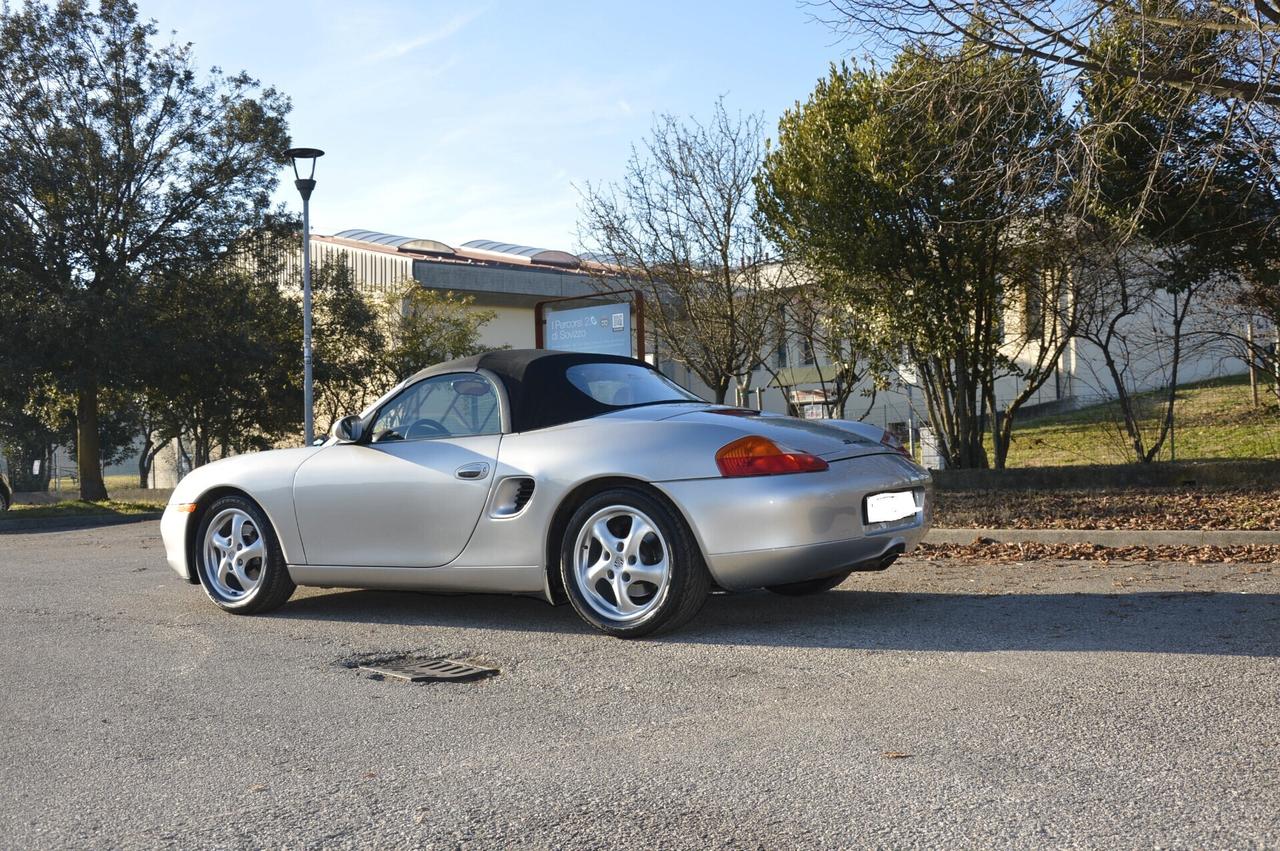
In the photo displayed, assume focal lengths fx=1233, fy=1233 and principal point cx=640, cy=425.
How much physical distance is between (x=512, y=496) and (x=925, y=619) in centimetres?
216

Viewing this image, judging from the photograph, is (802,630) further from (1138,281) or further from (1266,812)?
(1138,281)

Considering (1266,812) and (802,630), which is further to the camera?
(802,630)

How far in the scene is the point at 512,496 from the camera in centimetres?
611

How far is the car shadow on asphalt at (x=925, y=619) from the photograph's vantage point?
540cm

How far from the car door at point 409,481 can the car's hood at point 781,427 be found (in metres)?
0.78

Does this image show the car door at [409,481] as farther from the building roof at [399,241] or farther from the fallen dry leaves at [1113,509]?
the building roof at [399,241]

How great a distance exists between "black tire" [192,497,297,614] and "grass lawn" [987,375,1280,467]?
484 inches

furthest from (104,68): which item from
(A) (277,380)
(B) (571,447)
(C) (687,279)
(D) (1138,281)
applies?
(B) (571,447)

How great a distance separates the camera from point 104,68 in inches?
1001

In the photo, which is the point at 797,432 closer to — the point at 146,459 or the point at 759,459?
the point at 759,459

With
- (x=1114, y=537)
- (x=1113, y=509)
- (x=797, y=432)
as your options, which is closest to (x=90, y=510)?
(x=1113, y=509)

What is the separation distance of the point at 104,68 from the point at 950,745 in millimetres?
26128

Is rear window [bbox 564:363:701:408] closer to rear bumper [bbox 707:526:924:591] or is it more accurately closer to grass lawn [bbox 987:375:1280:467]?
rear bumper [bbox 707:526:924:591]

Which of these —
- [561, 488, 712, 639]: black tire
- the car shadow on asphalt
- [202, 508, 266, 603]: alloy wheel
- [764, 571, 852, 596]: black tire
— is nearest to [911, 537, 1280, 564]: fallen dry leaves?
the car shadow on asphalt
